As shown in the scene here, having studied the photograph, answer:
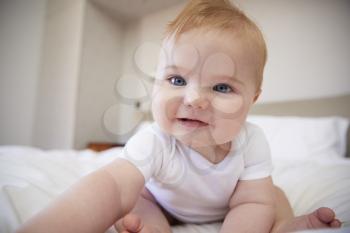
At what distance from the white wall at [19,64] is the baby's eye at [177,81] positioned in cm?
48

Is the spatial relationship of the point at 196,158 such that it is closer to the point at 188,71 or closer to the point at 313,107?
the point at 188,71

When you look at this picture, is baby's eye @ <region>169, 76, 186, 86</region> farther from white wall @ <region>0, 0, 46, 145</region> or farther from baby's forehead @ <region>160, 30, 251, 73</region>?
white wall @ <region>0, 0, 46, 145</region>

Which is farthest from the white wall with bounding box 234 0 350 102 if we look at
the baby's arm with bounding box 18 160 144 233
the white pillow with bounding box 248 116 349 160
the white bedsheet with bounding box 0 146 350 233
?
the baby's arm with bounding box 18 160 144 233

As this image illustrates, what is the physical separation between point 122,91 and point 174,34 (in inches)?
3.5

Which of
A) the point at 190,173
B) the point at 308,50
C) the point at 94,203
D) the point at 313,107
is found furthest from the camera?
the point at 313,107

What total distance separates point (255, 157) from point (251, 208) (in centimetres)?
8

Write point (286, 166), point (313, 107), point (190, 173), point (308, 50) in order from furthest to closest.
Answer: point (313, 107), point (308, 50), point (286, 166), point (190, 173)

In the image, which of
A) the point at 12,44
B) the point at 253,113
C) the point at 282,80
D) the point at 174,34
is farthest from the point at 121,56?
the point at 253,113

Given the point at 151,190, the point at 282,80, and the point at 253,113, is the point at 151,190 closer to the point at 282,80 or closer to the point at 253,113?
the point at 282,80

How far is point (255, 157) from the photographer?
380 mm

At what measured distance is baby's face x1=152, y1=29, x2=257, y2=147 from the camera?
26 cm

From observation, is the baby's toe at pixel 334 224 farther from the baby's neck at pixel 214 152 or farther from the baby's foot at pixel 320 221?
the baby's neck at pixel 214 152

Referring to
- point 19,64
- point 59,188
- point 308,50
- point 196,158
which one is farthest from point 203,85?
point 308,50

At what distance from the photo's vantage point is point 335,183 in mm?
484
